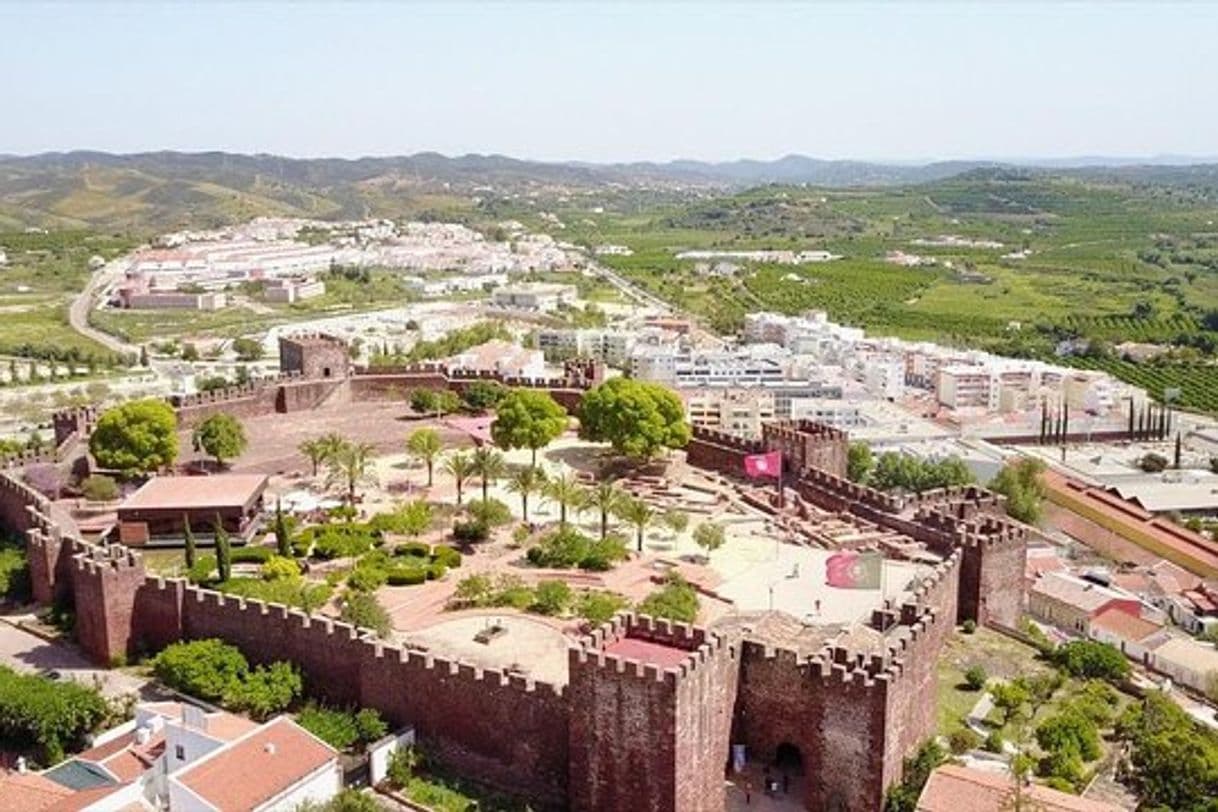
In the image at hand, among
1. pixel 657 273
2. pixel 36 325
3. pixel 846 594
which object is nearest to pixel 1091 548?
pixel 846 594

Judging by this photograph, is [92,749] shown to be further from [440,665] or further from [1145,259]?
[1145,259]

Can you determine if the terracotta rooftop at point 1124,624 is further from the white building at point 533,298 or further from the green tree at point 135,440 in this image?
the white building at point 533,298

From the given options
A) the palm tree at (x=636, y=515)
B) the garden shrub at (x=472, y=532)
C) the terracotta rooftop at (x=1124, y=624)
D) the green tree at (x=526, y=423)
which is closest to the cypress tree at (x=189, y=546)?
the garden shrub at (x=472, y=532)

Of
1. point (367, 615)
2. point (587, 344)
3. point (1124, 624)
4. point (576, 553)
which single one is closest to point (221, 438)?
point (576, 553)

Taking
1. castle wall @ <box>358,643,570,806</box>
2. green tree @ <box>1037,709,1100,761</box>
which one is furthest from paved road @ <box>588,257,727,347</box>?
castle wall @ <box>358,643,570,806</box>

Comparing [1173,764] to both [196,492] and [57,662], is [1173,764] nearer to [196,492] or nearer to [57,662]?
[57,662]

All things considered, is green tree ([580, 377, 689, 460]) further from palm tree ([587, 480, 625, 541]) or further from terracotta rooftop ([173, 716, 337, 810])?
terracotta rooftop ([173, 716, 337, 810])
